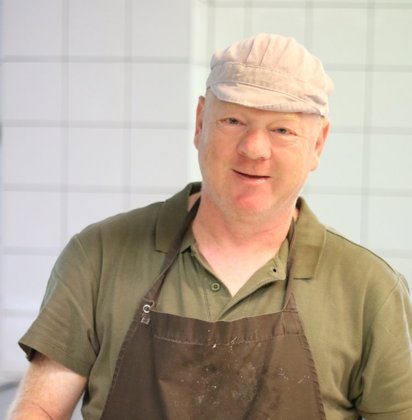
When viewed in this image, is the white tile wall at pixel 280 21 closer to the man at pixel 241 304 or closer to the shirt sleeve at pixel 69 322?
the man at pixel 241 304

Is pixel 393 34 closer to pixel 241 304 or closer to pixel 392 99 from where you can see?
pixel 392 99

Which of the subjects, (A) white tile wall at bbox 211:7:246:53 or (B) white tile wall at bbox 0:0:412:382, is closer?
(B) white tile wall at bbox 0:0:412:382

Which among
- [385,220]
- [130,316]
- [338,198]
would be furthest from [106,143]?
[130,316]

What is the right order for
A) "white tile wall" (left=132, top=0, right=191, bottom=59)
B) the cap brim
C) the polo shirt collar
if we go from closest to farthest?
the cap brim < the polo shirt collar < "white tile wall" (left=132, top=0, right=191, bottom=59)

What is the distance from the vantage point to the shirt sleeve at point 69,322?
1.20 metres

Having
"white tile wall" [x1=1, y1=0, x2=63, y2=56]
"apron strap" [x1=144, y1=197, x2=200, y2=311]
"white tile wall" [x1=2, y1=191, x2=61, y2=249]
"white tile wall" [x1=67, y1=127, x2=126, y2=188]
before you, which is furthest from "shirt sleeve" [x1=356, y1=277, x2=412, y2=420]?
"white tile wall" [x1=1, y1=0, x2=63, y2=56]

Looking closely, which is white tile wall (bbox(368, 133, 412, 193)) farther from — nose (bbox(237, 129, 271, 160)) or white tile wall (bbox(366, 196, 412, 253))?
nose (bbox(237, 129, 271, 160))

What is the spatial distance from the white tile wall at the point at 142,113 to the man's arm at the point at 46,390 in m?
1.12

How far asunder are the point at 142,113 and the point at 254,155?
47.8 inches

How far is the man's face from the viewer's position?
1.12 meters

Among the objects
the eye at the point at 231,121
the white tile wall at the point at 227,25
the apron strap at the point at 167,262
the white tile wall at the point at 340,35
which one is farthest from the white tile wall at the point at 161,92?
the eye at the point at 231,121

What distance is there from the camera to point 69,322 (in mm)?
1215

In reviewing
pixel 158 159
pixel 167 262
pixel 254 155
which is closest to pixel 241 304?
pixel 167 262

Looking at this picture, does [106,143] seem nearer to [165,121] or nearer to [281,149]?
[165,121]
